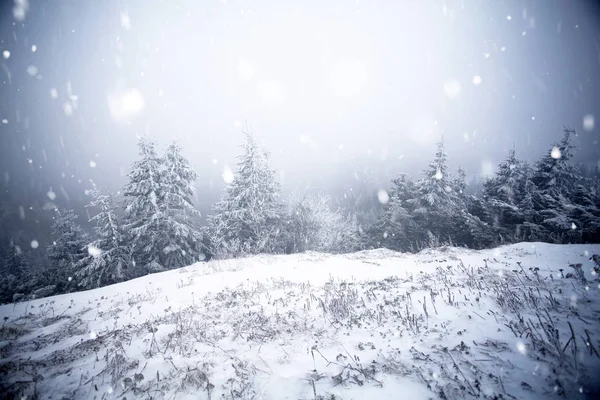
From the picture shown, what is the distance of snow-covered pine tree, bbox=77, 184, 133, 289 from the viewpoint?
2045cm

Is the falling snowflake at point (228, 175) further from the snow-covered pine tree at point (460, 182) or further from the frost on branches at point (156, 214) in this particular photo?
the snow-covered pine tree at point (460, 182)

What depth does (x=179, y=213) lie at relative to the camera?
77.3ft

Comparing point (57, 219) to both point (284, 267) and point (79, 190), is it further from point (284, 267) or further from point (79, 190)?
point (79, 190)

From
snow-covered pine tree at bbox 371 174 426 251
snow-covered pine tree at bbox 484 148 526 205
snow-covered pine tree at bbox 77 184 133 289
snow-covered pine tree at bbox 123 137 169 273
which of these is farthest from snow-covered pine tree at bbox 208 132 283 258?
snow-covered pine tree at bbox 484 148 526 205

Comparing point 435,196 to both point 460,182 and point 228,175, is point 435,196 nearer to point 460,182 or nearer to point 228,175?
point 460,182

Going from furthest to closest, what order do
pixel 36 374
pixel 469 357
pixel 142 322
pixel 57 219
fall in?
pixel 57 219, pixel 142 322, pixel 36 374, pixel 469 357

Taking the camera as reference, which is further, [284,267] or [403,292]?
[284,267]

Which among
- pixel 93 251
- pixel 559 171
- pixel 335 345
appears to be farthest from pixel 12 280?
pixel 559 171

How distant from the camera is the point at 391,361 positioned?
3785 mm

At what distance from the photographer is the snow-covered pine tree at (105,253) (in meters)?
20.5

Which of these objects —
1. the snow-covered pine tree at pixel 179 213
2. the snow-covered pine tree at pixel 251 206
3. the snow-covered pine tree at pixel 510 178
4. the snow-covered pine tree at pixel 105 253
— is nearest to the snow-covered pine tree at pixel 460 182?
the snow-covered pine tree at pixel 510 178

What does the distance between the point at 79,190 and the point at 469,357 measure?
725 feet

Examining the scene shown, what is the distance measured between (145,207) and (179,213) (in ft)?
9.06

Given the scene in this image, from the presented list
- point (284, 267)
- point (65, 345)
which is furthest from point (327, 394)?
point (284, 267)
